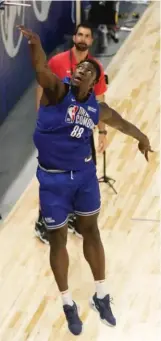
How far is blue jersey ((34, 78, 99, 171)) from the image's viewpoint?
448 cm

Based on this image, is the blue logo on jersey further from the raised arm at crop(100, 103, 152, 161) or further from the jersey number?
the raised arm at crop(100, 103, 152, 161)

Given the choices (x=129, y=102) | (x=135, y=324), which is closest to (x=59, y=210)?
(x=135, y=324)

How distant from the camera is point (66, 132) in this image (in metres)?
4.55

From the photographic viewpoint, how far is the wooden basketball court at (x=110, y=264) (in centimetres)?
540

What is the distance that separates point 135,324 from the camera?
543cm

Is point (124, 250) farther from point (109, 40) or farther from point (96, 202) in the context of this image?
point (109, 40)

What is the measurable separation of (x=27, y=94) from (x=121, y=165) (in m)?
2.12

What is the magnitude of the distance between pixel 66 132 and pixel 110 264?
1.81 metres

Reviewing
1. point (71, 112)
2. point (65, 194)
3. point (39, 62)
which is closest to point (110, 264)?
point (65, 194)

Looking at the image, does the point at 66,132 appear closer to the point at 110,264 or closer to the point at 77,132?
the point at 77,132

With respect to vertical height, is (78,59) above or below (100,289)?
above

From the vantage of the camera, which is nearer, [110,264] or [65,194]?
[65,194]

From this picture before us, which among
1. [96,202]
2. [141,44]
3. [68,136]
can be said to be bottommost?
[141,44]

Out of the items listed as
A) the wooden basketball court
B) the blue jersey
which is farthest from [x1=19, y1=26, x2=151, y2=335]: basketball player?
the wooden basketball court
